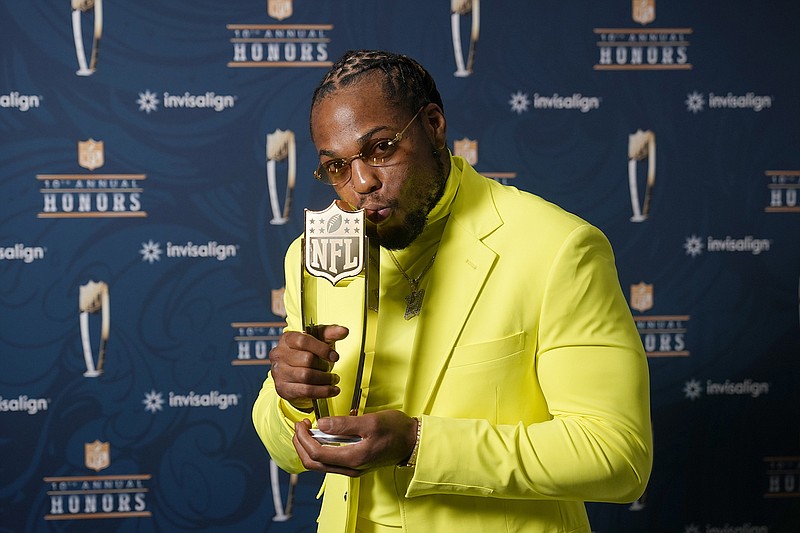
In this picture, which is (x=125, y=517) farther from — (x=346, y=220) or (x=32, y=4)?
(x=346, y=220)

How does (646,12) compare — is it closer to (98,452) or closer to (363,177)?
(363,177)

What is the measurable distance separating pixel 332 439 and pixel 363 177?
1.04 ft

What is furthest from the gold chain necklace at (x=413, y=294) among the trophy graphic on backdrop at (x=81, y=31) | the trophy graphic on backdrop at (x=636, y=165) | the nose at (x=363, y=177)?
the trophy graphic on backdrop at (x=81, y=31)

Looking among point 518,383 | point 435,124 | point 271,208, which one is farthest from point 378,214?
point 271,208

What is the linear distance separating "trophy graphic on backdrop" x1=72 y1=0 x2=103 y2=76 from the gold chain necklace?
1.40 meters

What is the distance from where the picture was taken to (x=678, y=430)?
221cm

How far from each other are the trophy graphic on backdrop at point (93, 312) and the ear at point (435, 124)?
1.37 metres

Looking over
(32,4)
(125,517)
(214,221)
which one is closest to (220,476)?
(125,517)

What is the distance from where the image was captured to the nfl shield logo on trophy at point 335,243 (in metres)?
0.87

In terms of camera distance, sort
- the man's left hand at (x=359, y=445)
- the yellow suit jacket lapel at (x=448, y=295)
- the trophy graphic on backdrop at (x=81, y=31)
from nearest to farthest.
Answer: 1. the man's left hand at (x=359, y=445)
2. the yellow suit jacket lapel at (x=448, y=295)
3. the trophy graphic on backdrop at (x=81, y=31)

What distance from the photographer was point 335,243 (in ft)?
2.88

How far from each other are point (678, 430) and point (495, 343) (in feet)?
4.80

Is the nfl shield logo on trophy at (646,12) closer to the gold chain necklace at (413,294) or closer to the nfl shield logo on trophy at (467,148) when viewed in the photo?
the nfl shield logo on trophy at (467,148)

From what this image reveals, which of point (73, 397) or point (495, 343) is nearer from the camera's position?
point (495, 343)
